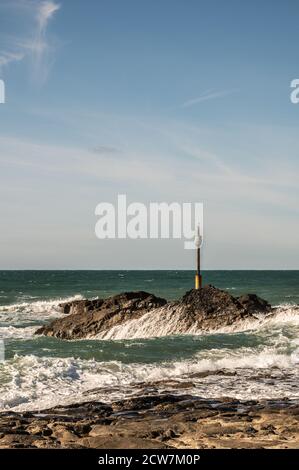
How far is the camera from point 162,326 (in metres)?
28.8

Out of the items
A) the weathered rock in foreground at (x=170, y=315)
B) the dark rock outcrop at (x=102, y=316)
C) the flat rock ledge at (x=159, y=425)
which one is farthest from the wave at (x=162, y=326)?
the flat rock ledge at (x=159, y=425)

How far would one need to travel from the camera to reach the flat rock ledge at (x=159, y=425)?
36.1 ft

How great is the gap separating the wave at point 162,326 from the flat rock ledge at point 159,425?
13.4 m

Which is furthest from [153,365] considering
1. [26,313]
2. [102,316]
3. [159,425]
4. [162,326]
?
[26,313]

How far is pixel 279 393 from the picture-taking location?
15.7 metres

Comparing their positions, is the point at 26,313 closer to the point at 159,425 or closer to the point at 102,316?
the point at 102,316

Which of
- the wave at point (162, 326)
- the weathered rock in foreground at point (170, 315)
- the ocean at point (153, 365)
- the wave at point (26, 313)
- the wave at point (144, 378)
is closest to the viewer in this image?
the wave at point (144, 378)

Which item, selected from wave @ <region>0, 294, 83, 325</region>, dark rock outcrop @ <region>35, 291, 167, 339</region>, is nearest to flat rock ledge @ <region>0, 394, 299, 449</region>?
dark rock outcrop @ <region>35, 291, 167, 339</region>

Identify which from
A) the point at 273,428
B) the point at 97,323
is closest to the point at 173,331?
the point at 97,323

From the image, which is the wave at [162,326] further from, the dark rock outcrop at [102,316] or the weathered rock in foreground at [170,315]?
the dark rock outcrop at [102,316]

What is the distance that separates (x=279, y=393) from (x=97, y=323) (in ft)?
49.9

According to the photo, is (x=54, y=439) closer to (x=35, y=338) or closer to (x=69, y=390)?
(x=69, y=390)

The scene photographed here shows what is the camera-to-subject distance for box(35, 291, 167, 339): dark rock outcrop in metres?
29.1

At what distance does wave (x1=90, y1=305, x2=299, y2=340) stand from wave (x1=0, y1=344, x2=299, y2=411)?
564 cm
